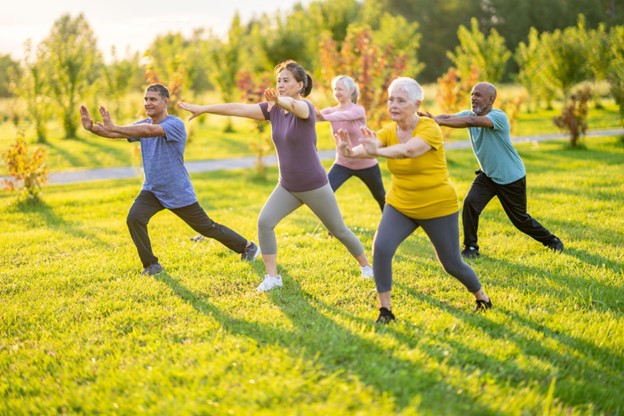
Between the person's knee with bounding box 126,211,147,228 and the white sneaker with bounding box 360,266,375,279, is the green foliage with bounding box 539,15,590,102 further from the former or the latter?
the person's knee with bounding box 126,211,147,228

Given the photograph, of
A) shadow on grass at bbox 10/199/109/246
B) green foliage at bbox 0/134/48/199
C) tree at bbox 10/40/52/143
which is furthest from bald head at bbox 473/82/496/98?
tree at bbox 10/40/52/143

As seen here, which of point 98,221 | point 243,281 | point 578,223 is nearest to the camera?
point 243,281

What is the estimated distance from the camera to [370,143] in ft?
13.4

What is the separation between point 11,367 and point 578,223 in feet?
22.9

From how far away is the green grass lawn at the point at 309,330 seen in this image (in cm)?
344

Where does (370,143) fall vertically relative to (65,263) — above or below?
above

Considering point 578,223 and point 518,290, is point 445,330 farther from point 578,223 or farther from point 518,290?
point 578,223

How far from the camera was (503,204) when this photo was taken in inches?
261

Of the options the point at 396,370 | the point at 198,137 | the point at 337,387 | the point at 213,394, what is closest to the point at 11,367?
the point at 213,394

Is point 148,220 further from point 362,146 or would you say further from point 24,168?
point 24,168

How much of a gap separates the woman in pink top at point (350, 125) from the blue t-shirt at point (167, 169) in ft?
6.08

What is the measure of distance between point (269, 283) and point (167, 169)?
1.66m

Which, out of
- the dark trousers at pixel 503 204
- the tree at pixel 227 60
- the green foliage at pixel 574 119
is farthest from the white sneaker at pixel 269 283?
the tree at pixel 227 60

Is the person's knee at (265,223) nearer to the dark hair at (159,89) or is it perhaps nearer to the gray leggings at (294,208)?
the gray leggings at (294,208)
